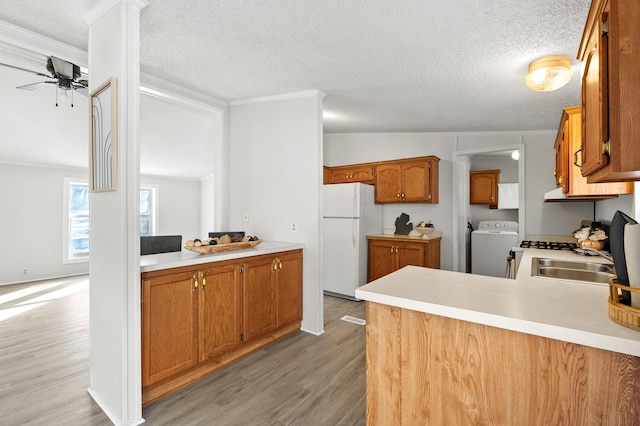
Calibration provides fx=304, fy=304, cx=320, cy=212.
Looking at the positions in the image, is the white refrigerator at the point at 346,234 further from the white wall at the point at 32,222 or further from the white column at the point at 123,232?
the white wall at the point at 32,222

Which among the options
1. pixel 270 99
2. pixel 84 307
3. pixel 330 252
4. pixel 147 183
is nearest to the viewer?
pixel 270 99

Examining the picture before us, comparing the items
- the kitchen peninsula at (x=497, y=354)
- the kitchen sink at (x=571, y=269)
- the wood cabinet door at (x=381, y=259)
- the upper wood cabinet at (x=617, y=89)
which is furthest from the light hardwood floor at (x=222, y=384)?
the upper wood cabinet at (x=617, y=89)

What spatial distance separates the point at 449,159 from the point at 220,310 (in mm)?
3746

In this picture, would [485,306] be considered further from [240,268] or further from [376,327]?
[240,268]

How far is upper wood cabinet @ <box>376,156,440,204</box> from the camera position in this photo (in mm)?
4316

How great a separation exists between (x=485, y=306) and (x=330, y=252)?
10.9 ft

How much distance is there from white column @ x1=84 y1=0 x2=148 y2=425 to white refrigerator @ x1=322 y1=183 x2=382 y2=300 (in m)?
2.77

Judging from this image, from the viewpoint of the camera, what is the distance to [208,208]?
26.3 ft

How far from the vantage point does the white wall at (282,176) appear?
3.15m

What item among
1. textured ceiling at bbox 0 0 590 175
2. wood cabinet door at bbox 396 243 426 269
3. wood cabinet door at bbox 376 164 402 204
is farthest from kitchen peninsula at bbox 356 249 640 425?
wood cabinet door at bbox 376 164 402 204

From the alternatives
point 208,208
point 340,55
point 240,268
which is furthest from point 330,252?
point 208,208

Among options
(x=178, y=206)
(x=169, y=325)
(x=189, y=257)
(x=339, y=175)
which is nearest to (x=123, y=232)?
(x=189, y=257)

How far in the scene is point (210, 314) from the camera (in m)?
2.32

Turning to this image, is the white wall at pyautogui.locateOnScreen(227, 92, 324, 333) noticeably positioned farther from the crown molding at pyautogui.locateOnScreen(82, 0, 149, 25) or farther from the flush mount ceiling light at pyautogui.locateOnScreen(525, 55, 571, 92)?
the flush mount ceiling light at pyautogui.locateOnScreen(525, 55, 571, 92)
